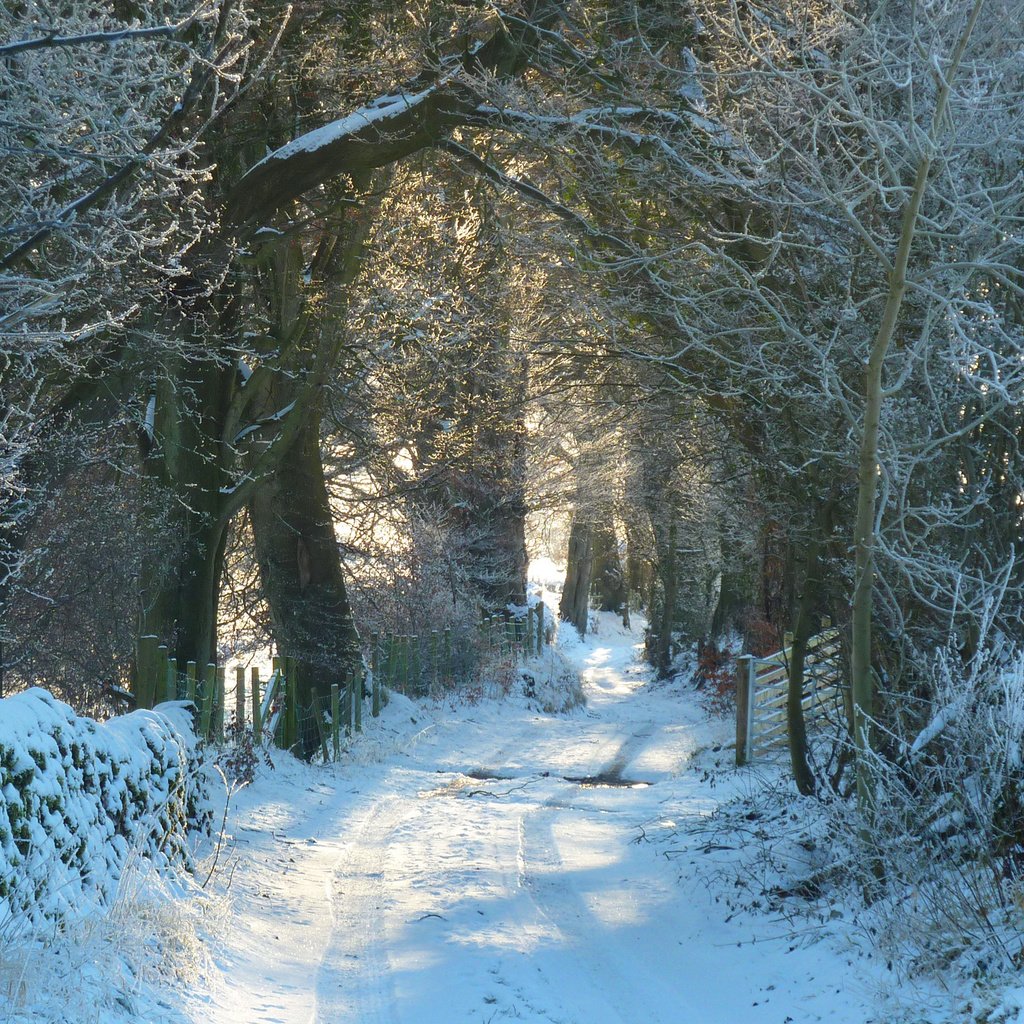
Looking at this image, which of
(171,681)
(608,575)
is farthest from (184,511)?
(608,575)

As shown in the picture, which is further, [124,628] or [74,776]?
[124,628]

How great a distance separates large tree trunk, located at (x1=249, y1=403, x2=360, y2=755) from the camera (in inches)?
595

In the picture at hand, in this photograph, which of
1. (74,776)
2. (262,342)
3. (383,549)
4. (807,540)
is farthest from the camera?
(383,549)

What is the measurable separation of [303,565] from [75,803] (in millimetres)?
9796

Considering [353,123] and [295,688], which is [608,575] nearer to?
[295,688]

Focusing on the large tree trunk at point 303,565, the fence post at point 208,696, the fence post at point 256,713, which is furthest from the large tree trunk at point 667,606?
the fence post at point 208,696

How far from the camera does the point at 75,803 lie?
18.7ft

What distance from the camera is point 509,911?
7535 millimetres

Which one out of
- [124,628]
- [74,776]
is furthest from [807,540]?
[124,628]

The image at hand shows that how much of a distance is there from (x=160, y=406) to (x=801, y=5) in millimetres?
6731

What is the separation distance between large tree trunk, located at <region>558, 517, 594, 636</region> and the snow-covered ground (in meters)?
28.3

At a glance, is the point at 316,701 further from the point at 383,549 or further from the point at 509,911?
the point at 509,911

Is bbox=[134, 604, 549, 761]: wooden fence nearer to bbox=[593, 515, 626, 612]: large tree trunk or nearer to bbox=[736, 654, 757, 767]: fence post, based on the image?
bbox=[736, 654, 757, 767]: fence post

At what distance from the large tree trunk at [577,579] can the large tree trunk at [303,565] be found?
981 inches
